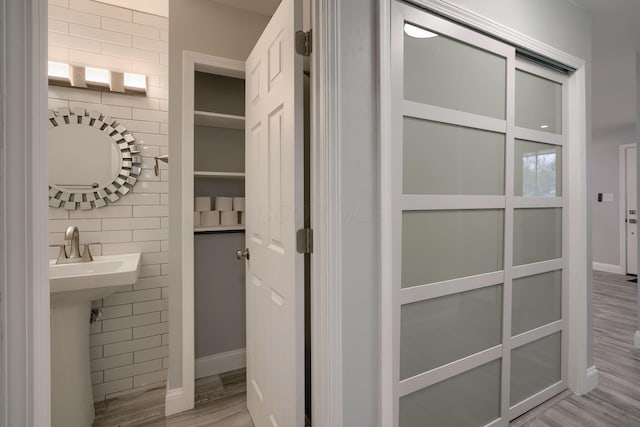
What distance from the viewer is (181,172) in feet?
6.01

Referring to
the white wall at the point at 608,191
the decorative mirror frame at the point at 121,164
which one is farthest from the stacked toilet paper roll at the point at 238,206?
the white wall at the point at 608,191

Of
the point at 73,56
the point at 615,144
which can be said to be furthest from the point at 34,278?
the point at 615,144

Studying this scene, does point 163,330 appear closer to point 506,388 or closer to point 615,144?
point 506,388

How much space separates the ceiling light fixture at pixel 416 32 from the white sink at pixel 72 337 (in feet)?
5.80

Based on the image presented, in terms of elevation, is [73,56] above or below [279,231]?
above

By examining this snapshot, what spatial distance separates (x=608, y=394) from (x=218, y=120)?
321 centimetres

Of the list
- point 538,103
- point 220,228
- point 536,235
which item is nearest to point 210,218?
point 220,228

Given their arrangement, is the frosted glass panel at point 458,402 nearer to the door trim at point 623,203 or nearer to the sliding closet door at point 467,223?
the sliding closet door at point 467,223

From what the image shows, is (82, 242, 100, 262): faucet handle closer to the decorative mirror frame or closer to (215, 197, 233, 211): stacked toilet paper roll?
the decorative mirror frame

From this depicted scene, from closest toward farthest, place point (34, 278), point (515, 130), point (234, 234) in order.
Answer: point (34, 278), point (515, 130), point (234, 234)

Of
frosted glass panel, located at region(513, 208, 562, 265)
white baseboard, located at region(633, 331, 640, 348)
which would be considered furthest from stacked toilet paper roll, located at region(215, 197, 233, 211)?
white baseboard, located at region(633, 331, 640, 348)

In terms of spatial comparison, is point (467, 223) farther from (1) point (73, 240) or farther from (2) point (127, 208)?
(1) point (73, 240)

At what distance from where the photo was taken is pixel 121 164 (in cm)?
200

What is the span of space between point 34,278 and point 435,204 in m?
1.35
